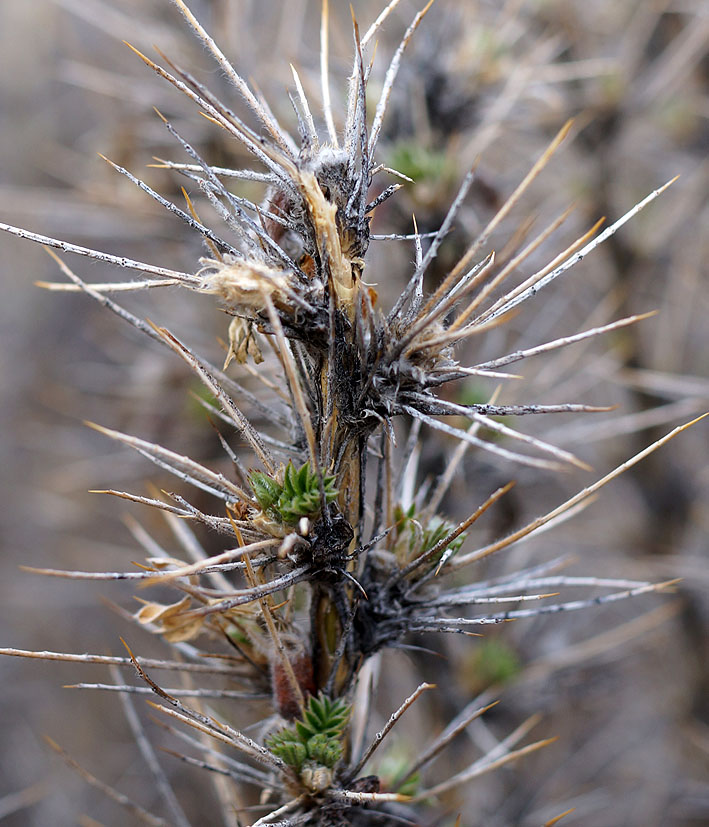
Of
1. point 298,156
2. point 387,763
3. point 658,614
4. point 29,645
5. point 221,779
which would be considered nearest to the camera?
point 298,156

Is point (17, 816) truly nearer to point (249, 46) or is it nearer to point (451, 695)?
point (451, 695)

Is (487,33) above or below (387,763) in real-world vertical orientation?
above

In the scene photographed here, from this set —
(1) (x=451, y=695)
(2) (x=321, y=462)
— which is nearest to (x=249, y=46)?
(2) (x=321, y=462)

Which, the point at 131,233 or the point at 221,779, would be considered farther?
the point at 131,233

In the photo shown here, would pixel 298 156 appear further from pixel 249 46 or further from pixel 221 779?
pixel 249 46

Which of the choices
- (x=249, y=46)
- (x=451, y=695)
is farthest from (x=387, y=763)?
(x=249, y=46)

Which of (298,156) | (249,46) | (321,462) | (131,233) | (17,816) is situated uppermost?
(249,46)

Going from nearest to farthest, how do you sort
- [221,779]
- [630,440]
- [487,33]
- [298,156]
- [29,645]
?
1. [298,156]
2. [221,779]
3. [487,33]
4. [630,440]
5. [29,645]
